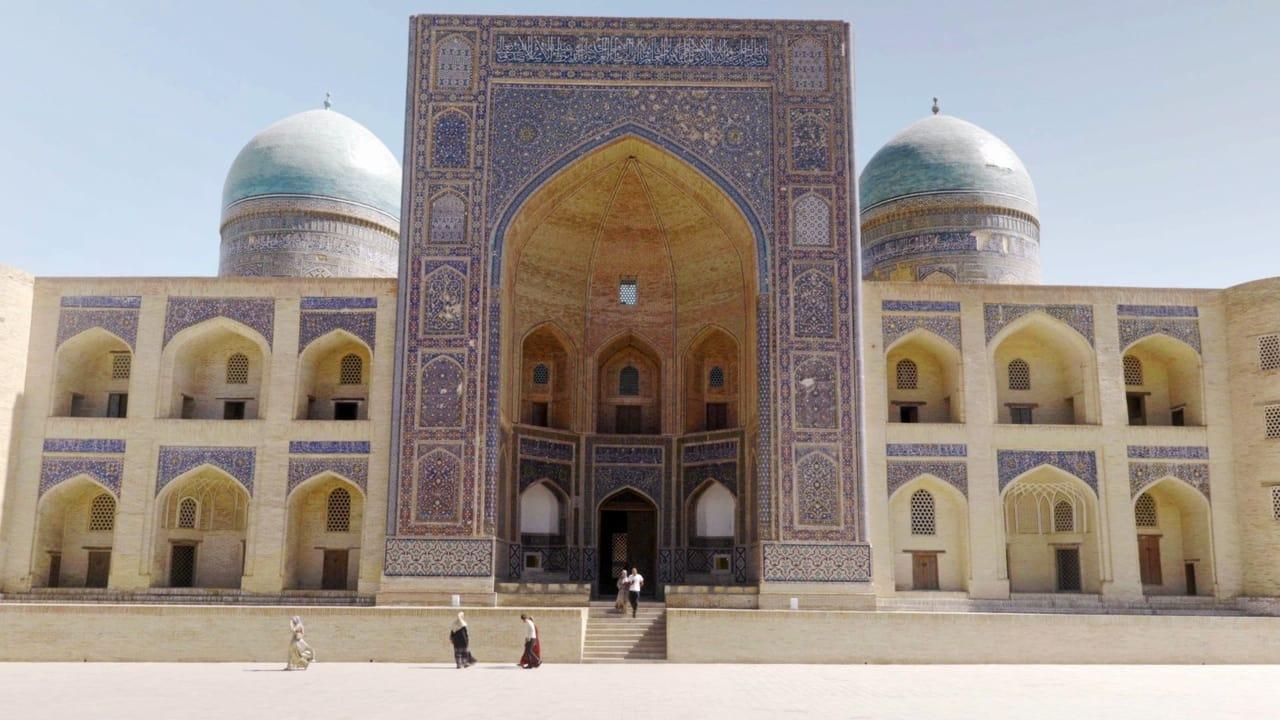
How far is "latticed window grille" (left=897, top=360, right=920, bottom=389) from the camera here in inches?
619

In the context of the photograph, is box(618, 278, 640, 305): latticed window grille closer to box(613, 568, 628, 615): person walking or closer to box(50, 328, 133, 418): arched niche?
box(613, 568, 628, 615): person walking

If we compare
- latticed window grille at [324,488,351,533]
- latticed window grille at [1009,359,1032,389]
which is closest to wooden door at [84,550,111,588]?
latticed window grille at [324,488,351,533]

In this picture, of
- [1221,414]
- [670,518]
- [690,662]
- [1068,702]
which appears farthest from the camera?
[670,518]

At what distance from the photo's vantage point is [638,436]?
16.3 meters

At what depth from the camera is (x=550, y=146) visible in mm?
14719

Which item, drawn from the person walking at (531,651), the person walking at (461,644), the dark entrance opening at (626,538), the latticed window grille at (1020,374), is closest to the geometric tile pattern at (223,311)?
the dark entrance opening at (626,538)

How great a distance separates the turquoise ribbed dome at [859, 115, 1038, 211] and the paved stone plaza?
10.0 m

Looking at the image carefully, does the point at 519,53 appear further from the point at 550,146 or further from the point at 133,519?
the point at 133,519

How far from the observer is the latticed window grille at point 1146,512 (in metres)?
15.4

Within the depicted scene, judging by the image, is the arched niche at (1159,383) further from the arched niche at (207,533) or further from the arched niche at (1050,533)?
the arched niche at (207,533)

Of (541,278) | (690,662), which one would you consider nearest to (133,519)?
(541,278)

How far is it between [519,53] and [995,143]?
8862 millimetres

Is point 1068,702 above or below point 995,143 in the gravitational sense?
below

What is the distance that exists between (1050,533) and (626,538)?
5.47 m
